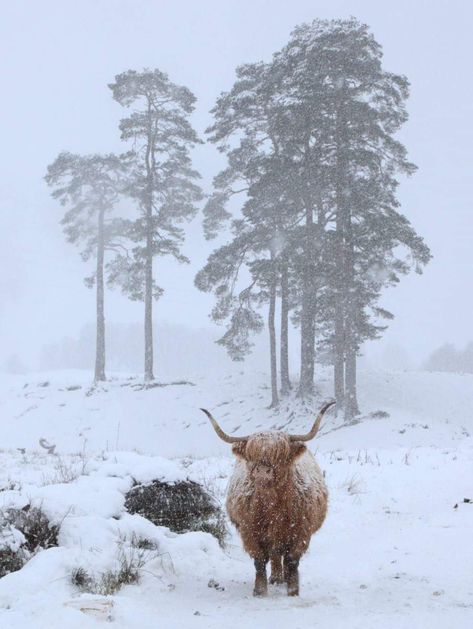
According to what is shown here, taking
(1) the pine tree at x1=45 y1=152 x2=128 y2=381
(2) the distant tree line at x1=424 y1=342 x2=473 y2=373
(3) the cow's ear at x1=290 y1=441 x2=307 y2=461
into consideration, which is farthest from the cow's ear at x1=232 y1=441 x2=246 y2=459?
(2) the distant tree line at x1=424 y1=342 x2=473 y2=373

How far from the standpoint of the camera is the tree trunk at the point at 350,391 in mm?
21531

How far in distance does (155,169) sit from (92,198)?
15.5 ft

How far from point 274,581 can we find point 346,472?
4.78 metres

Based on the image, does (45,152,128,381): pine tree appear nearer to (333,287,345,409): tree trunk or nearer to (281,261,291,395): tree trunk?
(281,261,291,395): tree trunk

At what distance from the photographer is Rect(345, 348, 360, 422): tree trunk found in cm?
2153

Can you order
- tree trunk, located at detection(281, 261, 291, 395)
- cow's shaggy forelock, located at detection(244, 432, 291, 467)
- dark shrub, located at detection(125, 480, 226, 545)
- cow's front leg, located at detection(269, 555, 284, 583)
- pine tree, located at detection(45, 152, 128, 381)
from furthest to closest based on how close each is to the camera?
pine tree, located at detection(45, 152, 128, 381), tree trunk, located at detection(281, 261, 291, 395), dark shrub, located at detection(125, 480, 226, 545), cow's front leg, located at detection(269, 555, 284, 583), cow's shaggy forelock, located at detection(244, 432, 291, 467)

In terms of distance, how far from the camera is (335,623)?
398 centimetres

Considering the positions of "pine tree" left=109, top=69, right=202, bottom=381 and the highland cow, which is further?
"pine tree" left=109, top=69, right=202, bottom=381

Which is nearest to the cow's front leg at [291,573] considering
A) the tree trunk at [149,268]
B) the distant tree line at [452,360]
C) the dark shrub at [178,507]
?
the dark shrub at [178,507]

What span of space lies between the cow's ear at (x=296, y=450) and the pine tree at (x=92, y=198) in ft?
94.8

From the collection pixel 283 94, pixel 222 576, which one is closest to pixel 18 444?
pixel 283 94

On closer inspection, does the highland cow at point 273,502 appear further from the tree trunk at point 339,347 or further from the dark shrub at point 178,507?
the tree trunk at point 339,347

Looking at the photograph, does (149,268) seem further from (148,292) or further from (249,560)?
(249,560)

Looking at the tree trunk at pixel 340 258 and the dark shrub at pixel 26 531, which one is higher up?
the tree trunk at pixel 340 258
